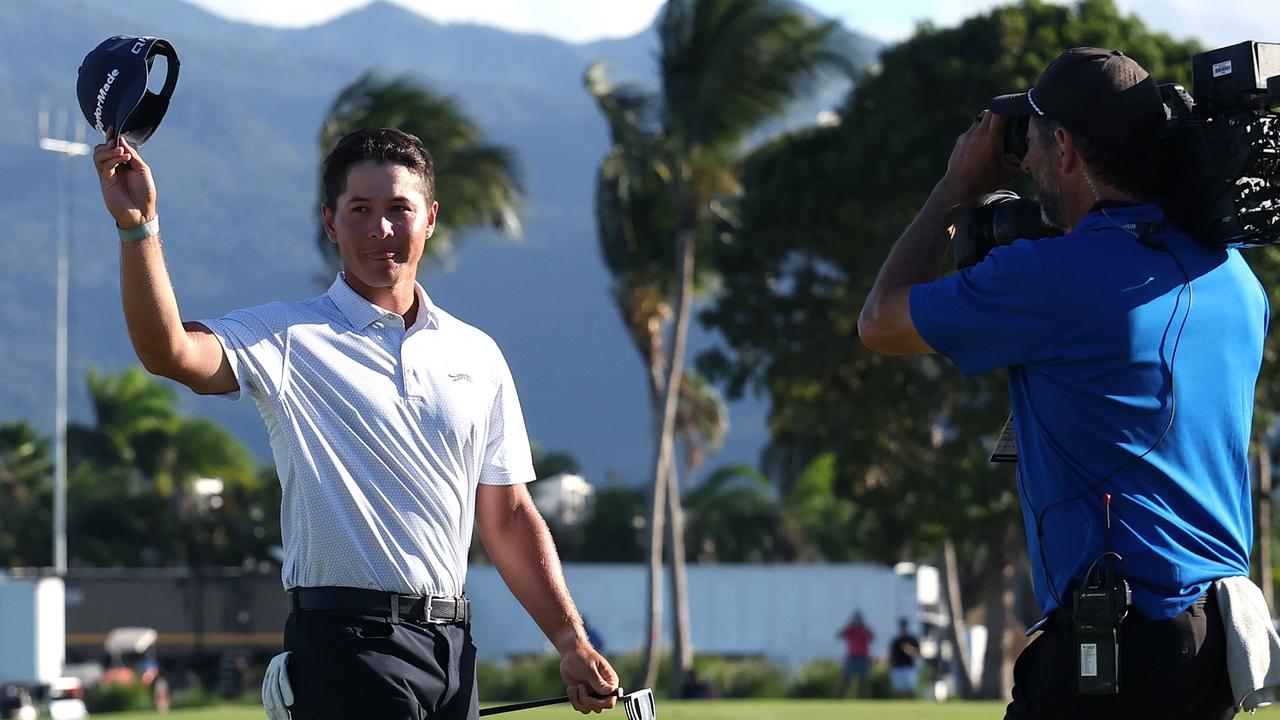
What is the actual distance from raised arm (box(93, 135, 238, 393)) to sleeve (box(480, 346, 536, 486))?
936mm

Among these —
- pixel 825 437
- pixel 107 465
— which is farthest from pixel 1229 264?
pixel 107 465

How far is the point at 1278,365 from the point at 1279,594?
43893mm

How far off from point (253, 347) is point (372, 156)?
1.92 feet

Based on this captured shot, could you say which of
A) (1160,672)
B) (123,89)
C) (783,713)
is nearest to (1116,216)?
(1160,672)

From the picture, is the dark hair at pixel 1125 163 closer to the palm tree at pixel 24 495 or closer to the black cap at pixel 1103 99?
the black cap at pixel 1103 99

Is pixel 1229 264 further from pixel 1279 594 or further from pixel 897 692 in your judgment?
pixel 1279 594

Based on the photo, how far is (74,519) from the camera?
71.0 m

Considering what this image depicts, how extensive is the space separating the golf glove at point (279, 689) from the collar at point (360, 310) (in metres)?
0.78

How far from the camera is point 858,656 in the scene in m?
31.5

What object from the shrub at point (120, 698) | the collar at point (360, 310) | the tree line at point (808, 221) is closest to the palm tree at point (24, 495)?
the shrub at point (120, 698)

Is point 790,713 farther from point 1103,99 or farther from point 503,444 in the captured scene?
point 1103,99

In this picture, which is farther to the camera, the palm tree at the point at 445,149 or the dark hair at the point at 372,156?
the palm tree at the point at 445,149

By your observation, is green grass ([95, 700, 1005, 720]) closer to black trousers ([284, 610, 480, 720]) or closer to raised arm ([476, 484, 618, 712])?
raised arm ([476, 484, 618, 712])

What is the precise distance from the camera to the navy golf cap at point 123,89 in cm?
392
